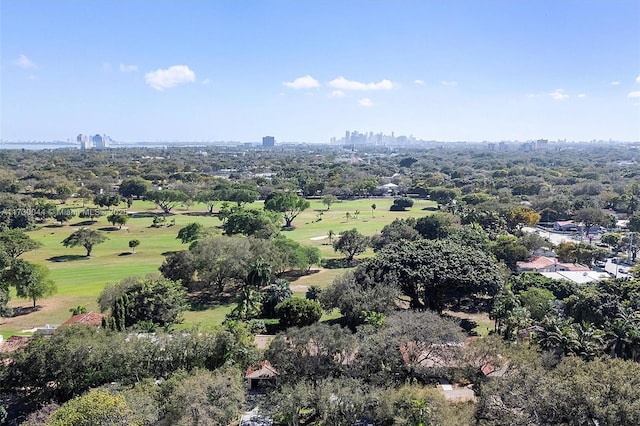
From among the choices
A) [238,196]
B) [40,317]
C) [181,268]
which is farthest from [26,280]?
[238,196]

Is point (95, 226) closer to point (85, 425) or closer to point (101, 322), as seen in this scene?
point (101, 322)

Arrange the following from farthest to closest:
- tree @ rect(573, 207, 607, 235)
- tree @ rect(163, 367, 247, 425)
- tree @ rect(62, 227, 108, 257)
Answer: tree @ rect(573, 207, 607, 235) < tree @ rect(62, 227, 108, 257) < tree @ rect(163, 367, 247, 425)

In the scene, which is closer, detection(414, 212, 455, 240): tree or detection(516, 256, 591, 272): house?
detection(516, 256, 591, 272): house

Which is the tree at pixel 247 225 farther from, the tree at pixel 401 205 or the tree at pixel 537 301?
the tree at pixel 401 205

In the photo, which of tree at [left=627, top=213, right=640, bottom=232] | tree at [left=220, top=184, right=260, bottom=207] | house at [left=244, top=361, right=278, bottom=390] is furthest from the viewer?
tree at [left=220, top=184, right=260, bottom=207]

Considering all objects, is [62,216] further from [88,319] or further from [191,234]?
[88,319]

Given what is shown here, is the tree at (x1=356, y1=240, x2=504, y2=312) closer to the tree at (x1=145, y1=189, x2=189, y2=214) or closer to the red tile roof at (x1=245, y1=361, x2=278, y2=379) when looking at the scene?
the red tile roof at (x1=245, y1=361, x2=278, y2=379)

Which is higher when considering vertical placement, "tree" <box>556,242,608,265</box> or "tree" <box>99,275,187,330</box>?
"tree" <box>99,275,187,330</box>

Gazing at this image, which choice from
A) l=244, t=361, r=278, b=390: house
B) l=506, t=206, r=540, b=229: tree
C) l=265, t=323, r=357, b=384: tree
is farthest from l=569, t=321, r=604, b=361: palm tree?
l=506, t=206, r=540, b=229: tree
